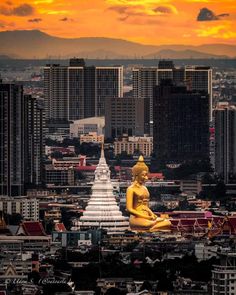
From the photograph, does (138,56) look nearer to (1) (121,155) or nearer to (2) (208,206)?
(1) (121,155)

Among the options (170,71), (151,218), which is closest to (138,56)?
(170,71)

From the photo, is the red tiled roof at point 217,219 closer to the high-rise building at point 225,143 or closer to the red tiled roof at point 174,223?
the red tiled roof at point 174,223

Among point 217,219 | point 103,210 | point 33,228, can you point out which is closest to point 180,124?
point 103,210

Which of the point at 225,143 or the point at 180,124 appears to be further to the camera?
the point at 180,124

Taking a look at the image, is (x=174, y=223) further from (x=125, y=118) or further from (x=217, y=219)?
(x=125, y=118)

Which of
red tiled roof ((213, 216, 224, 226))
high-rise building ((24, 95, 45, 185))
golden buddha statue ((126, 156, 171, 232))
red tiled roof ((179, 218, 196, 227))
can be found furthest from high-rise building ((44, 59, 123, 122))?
golden buddha statue ((126, 156, 171, 232))

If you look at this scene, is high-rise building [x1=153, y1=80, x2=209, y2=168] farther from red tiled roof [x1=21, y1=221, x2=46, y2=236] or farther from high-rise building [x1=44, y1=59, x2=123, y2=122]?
red tiled roof [x1=21, y1=221, x2=46, y2=236]
